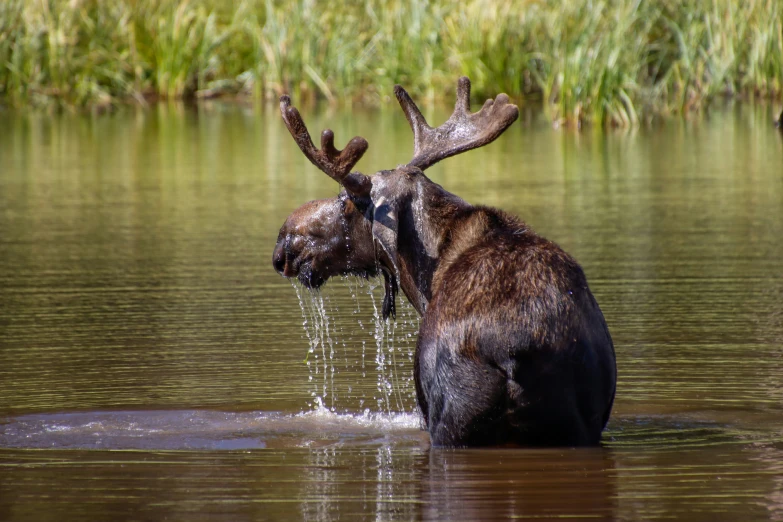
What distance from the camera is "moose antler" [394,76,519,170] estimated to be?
6.60 meters

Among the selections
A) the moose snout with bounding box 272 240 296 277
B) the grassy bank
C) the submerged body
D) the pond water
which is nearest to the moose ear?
the submerged body

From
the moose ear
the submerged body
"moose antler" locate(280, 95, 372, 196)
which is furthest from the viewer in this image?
"moose antler" locate(280, 95, 372, 196)

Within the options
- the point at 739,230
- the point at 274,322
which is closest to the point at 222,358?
the point at 274,322

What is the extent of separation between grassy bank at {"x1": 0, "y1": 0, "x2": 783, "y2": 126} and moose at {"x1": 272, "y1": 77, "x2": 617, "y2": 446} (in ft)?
46.5

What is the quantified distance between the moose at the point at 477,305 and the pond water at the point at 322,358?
0.19 m

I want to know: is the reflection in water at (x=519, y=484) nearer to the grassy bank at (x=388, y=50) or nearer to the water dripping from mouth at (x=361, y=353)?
the water dripping from mouth at (x=361, y=353)

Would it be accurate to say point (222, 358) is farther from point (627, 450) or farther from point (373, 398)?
point (627, 450)

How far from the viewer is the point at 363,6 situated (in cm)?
2848

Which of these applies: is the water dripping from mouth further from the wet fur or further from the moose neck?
the wet fur

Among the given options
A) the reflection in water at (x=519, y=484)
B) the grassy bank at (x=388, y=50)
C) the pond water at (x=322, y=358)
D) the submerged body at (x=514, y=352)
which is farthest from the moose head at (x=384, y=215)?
the grassy bank at (x=388, y=50)

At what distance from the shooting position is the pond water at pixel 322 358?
506cm

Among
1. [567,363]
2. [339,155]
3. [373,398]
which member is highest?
[339,155]

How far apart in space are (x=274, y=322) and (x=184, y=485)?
3447 mm

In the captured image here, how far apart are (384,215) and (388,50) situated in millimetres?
20347
